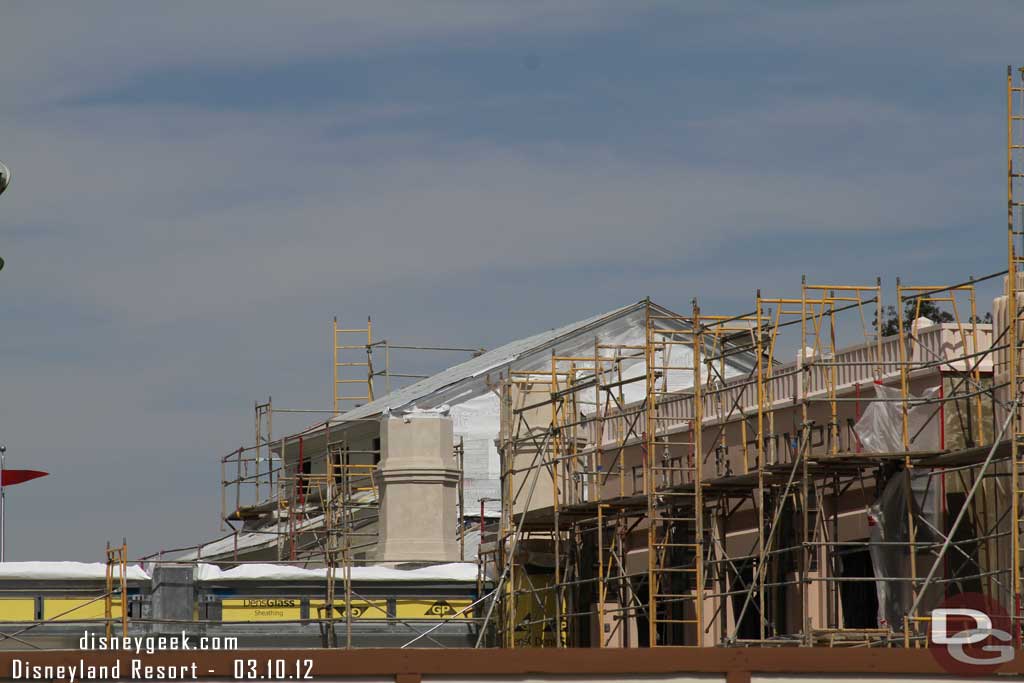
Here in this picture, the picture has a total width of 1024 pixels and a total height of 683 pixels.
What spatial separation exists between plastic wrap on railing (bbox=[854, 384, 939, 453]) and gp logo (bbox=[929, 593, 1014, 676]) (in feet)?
7.94

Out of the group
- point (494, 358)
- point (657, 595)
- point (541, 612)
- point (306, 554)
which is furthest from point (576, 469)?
point (494, 358)

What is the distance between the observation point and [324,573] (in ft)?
115

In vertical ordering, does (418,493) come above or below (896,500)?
above

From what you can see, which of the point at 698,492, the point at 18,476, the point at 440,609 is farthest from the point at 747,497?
the point at 18,476

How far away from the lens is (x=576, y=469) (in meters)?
37.7

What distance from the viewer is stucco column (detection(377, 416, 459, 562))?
38344 millimetres

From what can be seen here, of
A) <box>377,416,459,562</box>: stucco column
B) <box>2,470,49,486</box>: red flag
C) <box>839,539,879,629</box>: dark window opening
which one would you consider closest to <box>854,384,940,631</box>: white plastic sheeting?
<box>839,539,879,629</box>: dark window opening

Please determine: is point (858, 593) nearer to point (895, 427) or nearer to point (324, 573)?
point (895, 427)

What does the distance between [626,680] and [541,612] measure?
14.7 m

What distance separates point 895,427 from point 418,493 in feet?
41.9

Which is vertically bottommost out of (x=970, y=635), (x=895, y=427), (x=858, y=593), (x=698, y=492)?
(x=970, y=635)

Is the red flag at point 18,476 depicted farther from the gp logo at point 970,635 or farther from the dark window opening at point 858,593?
the gp logo at point 970,635

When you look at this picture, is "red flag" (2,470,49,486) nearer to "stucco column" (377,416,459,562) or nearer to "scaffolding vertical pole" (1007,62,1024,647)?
"stucco column" (377,416,459,562)

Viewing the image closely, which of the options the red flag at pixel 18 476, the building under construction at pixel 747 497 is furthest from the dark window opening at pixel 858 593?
the red flag at pixel 18 476
